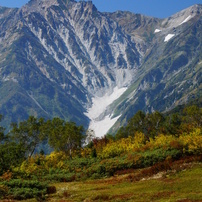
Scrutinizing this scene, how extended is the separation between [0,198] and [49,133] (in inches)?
2845

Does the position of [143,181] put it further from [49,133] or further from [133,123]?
[133,123]

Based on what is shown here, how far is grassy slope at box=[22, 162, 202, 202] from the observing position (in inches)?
1415

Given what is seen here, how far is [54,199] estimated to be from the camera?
41.1 m

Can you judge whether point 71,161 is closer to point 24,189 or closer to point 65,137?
point 65,137

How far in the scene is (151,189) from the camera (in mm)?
40406

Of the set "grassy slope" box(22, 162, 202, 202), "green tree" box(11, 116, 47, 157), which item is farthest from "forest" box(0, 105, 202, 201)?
"grassy slope" box(22, 162, 202, 202)

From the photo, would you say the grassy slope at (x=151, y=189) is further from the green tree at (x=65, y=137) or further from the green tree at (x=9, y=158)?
the green tree at (x=65, y=137)

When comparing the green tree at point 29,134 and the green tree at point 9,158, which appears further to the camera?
the green tree at point 29,134

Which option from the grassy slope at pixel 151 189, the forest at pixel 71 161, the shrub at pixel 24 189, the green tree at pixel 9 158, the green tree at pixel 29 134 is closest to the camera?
the grassy slope at pixel 151 189

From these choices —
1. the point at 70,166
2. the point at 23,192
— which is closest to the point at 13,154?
the point at 70,166

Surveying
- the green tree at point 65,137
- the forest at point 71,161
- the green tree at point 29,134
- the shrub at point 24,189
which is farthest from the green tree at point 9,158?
the green tree at point 65,137

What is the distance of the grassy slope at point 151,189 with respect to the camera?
3594cm

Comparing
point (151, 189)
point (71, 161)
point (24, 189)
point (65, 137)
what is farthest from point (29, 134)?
point (151, 189)

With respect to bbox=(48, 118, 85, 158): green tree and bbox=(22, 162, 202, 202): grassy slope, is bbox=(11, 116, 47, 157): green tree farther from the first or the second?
bbox=(22, 162, 202, 202): grassy slope
